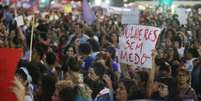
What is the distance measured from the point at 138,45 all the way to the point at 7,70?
397 centimetres

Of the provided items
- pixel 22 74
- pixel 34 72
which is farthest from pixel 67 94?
pixel 34 72

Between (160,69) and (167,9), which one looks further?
(167,9)

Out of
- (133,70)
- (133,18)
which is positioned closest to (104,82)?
(133,70)

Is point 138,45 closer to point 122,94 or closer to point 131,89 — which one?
point 131,89

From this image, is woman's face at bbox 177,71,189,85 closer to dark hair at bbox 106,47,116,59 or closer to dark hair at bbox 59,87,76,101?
dark hair at bbox 59,87,76,101

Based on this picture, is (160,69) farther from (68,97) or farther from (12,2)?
(12,2)

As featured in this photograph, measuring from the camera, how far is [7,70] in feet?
19.6

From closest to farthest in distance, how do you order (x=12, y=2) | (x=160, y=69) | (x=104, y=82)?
(x=104, y=82) < (x=160, y=69) < (x=12, y=2)

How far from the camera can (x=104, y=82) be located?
7.67 m

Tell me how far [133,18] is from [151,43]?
291cm

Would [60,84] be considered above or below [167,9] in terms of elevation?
above

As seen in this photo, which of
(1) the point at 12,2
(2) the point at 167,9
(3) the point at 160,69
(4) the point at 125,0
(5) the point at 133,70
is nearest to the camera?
(3) the point at 160,69

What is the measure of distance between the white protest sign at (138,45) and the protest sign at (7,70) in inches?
133

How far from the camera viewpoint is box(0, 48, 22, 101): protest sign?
5.87 m
